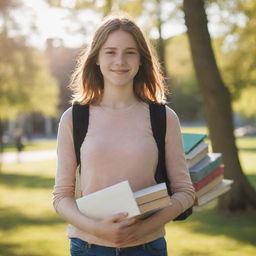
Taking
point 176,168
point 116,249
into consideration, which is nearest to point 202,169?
point 176,168

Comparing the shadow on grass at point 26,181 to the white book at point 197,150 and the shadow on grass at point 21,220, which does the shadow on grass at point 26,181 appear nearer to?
the shadow on grass at point 21,220

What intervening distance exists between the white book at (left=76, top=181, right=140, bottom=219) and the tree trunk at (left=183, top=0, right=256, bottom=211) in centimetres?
751

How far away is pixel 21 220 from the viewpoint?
34.6ft

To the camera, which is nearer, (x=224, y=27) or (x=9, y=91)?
(x=224, y=27)

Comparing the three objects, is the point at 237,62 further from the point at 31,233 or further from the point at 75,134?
the point at 75,134

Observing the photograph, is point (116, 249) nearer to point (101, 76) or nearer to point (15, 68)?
point (101, 76)

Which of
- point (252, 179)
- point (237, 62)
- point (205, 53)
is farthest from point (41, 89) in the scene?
point (205, 53)

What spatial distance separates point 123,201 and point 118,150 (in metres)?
0.30

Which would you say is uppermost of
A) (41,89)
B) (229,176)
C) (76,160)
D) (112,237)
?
(41,89)

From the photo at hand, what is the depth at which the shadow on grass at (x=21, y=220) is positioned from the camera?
10.0 meters

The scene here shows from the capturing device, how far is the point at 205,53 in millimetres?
9727

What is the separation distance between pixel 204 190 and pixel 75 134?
1236mm

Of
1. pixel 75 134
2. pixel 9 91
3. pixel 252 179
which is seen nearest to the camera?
pixel 75 134

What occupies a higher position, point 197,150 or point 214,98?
point 214,98
